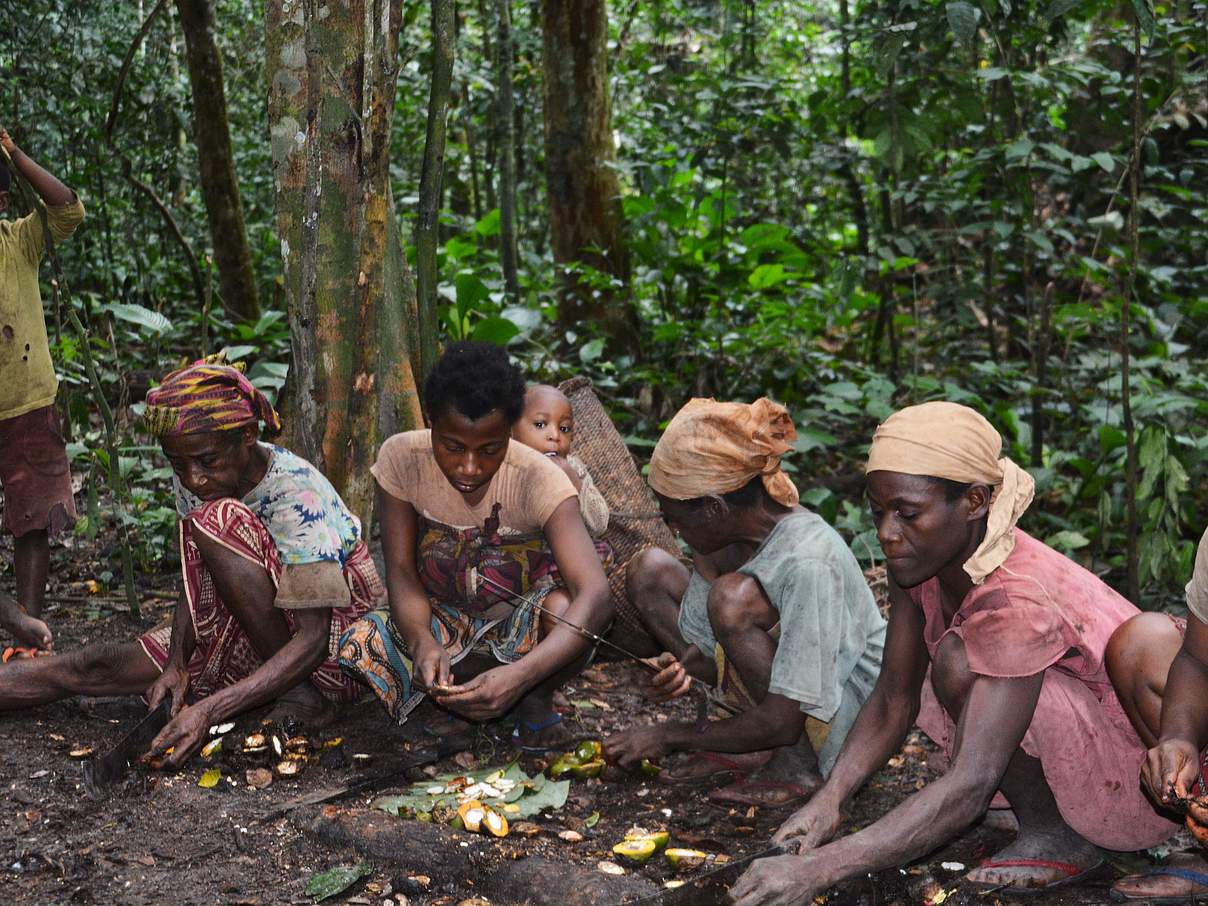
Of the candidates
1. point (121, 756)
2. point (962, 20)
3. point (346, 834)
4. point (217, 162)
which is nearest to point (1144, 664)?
point (346, 834)

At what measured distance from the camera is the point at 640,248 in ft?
22.9

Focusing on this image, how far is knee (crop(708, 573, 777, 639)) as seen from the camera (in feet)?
9.79

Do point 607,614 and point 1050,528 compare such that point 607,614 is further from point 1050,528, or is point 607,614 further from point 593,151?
point 593,151

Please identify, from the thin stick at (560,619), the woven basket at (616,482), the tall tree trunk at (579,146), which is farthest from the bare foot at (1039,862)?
the tall tree trunk at (579,146)

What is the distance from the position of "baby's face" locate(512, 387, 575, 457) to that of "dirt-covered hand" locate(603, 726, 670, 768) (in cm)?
119

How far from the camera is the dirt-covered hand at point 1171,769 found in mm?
2191

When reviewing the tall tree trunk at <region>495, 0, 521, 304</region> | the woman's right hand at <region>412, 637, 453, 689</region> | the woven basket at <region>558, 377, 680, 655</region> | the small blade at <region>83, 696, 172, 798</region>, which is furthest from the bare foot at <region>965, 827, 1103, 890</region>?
the tall tree trunk at <region>495, 0, 521, 304</region>

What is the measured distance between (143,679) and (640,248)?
13.9 ft

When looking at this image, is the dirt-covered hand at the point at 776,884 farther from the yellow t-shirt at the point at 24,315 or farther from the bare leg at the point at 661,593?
the yellow t-shirt at the point at 24,315

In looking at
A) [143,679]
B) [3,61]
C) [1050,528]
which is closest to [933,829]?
[143,679]

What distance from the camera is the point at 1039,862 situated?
2570 millimetres

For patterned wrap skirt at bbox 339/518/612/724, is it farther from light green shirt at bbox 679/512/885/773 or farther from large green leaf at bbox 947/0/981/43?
large green leaf at bbox 947/0/981/43

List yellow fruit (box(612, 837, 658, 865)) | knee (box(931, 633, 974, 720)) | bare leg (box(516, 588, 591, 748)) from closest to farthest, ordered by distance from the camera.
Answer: knee (box(931, 633, 974, 720))
yellow fruit (box(612, 837, 658, 865))
bare leg (box(516, 588, 591, 748))

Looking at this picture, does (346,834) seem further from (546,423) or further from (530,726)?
(546,423)
